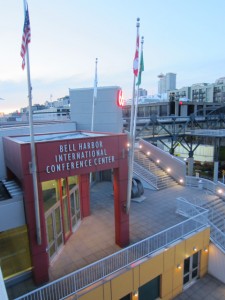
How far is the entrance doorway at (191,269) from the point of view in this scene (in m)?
11.5

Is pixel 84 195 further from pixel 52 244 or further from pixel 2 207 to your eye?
pixel 2 207

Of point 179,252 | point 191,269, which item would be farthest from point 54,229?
point 191,269

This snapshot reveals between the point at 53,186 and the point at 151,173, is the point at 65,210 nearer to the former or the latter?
the point at 53,186

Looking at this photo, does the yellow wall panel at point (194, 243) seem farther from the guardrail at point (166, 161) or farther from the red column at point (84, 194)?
the guardrail at point (166, 161)

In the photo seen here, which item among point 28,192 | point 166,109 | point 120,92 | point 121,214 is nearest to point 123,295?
point 121,214

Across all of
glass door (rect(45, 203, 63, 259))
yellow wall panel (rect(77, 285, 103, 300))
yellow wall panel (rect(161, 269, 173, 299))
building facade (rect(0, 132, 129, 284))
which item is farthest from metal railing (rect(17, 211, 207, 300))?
glass door (rect(45, 203, 63, 259))

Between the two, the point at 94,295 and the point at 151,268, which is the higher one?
the point at 94,295

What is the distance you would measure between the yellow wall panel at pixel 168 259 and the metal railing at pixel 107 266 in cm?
28

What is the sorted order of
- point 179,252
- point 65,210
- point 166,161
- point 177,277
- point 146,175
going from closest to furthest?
point 179,252, point 177,277, point 65,210, point 146,175, point 166,161

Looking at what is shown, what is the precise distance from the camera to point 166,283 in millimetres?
10414

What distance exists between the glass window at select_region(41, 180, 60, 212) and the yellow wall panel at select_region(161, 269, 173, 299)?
20.4ft

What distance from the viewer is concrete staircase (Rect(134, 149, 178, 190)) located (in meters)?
19.4

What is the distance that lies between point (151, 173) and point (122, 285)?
12.4 m

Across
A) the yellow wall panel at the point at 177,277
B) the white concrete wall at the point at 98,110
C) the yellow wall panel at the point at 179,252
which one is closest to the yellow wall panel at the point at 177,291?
the yellow wall panel at the point at 177,277
